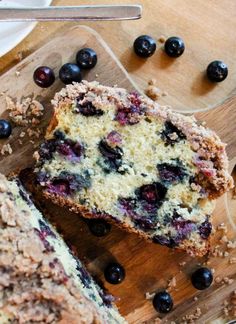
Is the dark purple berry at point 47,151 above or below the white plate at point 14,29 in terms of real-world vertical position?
below

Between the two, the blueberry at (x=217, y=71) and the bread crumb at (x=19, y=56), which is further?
the bread crumb at (x=19, y=56)

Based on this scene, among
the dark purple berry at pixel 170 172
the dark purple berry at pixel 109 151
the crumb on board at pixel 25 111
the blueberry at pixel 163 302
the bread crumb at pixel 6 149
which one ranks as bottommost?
the blueberry at pixel 163 302

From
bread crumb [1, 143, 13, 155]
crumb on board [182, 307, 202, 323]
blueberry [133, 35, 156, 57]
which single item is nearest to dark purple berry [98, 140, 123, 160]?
bread crumb [1, 143, 13, 155]

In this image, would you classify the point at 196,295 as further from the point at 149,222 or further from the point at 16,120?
the point at 16,120

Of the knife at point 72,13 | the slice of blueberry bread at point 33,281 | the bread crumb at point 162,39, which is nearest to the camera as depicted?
the slice of blueberry bread at point 33,281

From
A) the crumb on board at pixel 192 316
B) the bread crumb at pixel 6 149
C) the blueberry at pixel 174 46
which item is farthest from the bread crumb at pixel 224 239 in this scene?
the bread crumb at pixel 6 149

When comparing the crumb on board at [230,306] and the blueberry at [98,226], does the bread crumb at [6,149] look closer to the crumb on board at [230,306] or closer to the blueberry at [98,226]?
the blueberry at [98,226]

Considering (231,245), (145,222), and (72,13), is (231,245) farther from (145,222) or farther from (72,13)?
(72,13)
